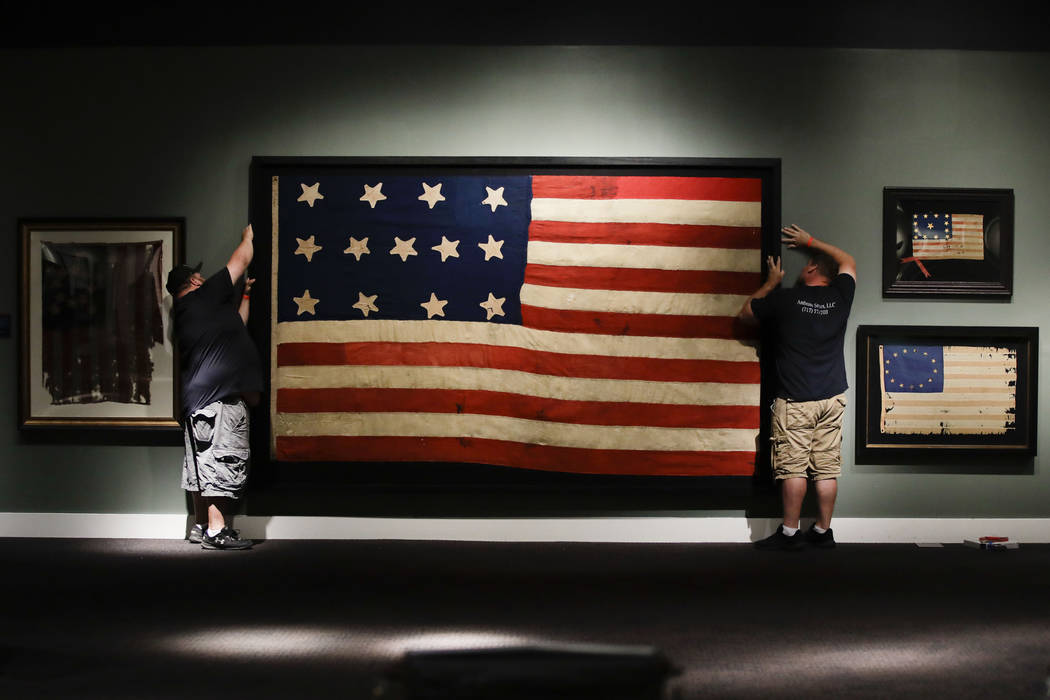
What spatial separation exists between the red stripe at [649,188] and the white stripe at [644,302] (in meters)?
0.55

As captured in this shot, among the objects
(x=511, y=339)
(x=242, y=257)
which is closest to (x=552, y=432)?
(x=511, y=339)

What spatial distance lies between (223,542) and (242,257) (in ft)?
5.20

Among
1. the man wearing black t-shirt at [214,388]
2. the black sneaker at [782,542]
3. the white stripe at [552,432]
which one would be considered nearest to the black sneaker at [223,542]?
the man wearing black t-shirt at [214,388]

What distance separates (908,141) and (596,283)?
79.5 inches

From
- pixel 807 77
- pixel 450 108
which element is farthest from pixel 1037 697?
pixel 450 108

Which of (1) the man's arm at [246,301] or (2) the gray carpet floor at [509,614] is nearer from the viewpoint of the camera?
(2) the gray carpet floor at [509,614]

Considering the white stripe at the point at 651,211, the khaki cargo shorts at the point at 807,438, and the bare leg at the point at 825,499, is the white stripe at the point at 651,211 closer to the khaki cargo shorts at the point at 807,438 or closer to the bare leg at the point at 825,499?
the khaki cargo shorts at the point at 807,438

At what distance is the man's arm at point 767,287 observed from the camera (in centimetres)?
387

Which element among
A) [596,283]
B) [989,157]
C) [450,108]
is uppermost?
[450,108]

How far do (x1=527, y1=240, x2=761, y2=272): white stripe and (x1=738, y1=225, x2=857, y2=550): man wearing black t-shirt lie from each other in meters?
0.20

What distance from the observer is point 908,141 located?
4.07 m

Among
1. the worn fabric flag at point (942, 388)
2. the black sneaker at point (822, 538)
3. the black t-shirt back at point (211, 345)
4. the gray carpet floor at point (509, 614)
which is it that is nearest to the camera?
the gray carpet floor at point (509, 614)

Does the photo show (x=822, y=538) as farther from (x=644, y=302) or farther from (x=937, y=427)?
(x=644, y=302)

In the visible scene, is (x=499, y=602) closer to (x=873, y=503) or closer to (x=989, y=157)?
(x=873, y=503)
